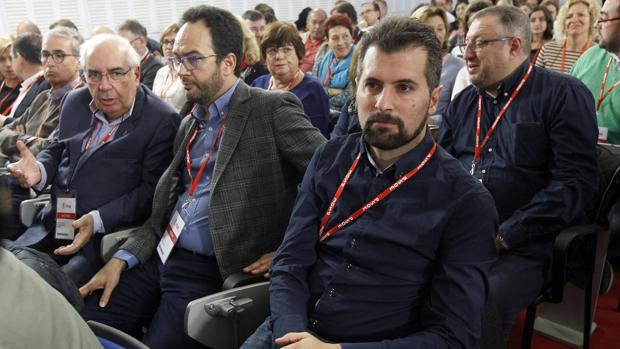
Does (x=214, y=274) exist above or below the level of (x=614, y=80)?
below

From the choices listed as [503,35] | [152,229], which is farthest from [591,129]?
[152,229]

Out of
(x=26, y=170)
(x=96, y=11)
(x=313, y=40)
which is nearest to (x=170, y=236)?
(x=26, y=170)

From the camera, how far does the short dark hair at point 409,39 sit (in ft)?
4.92

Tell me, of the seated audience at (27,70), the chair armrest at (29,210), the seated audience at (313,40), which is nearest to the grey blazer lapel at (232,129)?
the chair armrest at (29,210)

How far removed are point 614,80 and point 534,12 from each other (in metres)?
2.18

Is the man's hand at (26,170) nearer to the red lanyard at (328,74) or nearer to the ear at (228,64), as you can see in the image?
the ear at (228,64)

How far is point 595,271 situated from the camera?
2.35 m

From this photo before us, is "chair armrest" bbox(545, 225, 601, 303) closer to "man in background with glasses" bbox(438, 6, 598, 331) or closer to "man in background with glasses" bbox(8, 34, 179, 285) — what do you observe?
"man in background with glasses" bbox(438, 6, 598, 331)

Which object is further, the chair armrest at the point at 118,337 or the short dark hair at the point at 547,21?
the short dark hair at the point at 547,21

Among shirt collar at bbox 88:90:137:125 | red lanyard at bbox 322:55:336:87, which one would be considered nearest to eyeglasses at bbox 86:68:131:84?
shirt collar at bbox 88:90:137:125

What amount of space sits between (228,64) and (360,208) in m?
1.08

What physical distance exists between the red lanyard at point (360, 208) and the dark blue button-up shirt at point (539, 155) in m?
0.83

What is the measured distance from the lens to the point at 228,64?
233 centimetres

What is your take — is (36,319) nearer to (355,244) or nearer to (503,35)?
(355,244)
